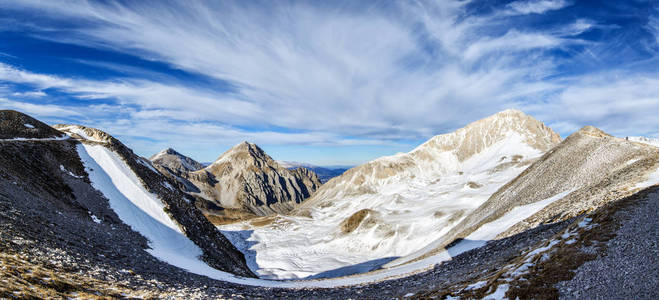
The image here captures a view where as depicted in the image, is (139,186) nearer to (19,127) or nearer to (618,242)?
(19,127)

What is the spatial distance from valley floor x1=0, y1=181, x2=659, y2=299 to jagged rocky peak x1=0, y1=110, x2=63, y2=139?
25.8 m

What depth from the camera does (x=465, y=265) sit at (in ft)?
65.5

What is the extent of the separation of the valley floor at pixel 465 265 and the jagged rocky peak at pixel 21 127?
25.8 meters

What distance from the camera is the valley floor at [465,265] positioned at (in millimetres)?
9992

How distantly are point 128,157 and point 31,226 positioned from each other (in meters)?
32.9

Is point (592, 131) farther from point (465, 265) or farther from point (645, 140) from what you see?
point (465, 265)

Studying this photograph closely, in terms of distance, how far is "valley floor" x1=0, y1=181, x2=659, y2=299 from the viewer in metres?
9.99

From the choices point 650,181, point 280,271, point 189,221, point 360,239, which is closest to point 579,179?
point 650,181

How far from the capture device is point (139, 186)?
39.9 m

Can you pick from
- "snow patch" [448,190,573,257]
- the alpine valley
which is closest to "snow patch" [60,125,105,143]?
the alpine valley

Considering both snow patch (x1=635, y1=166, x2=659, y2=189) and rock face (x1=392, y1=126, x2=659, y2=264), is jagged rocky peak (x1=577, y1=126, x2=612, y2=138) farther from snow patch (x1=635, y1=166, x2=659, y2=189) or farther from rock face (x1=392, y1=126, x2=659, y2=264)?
snow patch (x1=635, y1=166, x2=659, y2=189)

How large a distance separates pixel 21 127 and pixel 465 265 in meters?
57.6

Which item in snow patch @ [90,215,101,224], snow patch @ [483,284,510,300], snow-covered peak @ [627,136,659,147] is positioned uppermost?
snow-covered peak @ [627,136,659,147]

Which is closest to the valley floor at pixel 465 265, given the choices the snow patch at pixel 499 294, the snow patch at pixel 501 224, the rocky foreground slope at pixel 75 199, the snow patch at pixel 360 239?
the snow patch at pixel 499 294
